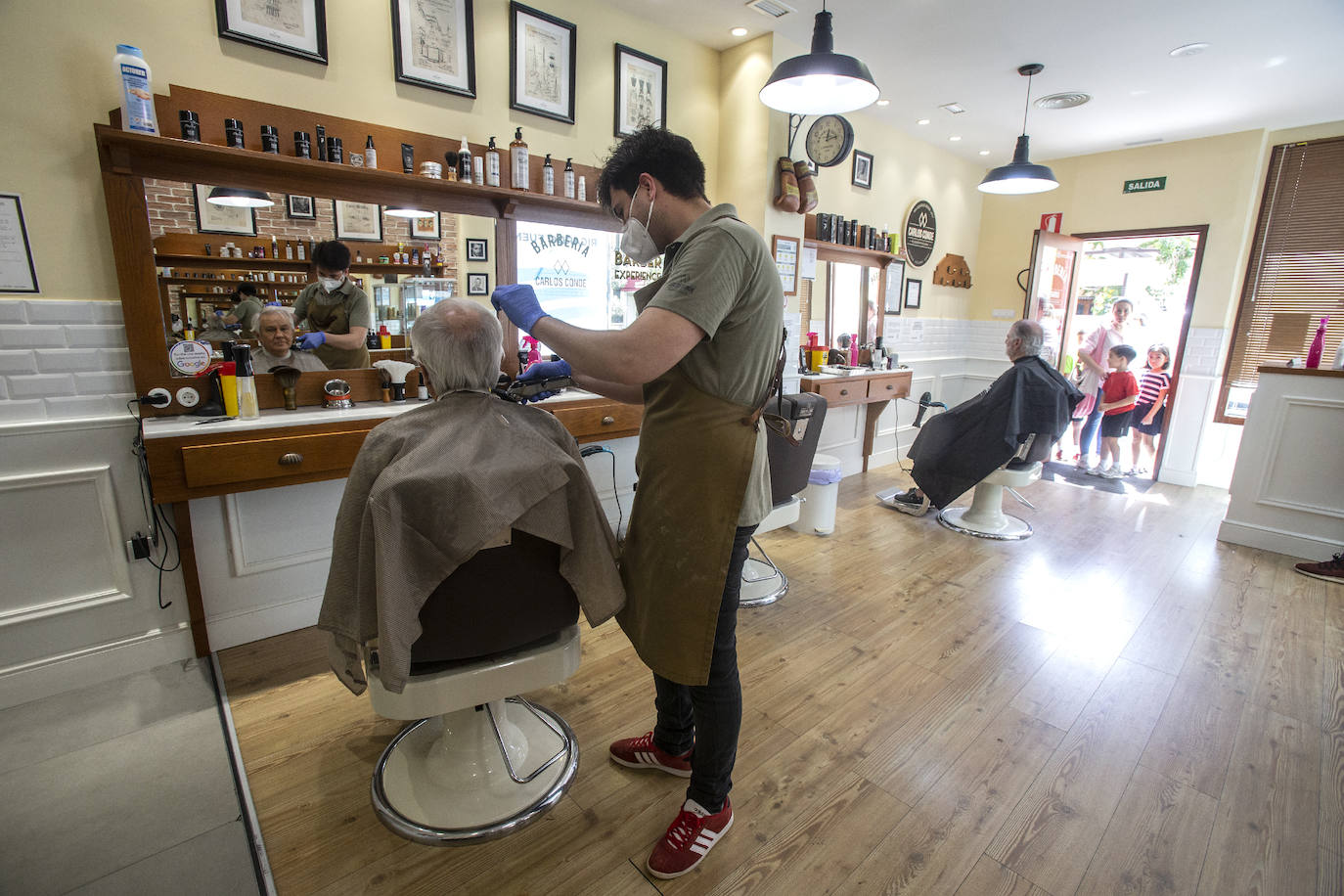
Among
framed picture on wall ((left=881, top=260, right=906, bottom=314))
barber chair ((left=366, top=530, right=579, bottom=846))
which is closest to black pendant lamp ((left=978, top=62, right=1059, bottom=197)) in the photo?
framed picture on wall ((left=881, top=260, right=906, bottom=314))

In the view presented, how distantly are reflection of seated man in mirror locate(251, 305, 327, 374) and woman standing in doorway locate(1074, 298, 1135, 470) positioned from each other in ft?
18.5

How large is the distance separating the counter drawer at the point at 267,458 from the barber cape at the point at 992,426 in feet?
10.1

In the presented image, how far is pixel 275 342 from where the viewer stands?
85.4 inches

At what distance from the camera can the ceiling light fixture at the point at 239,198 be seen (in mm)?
2008

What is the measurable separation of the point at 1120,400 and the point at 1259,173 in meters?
1.83

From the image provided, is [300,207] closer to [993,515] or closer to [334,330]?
[334,330]

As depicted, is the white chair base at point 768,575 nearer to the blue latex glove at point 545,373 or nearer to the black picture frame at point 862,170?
the blue latex glove at point 545,373

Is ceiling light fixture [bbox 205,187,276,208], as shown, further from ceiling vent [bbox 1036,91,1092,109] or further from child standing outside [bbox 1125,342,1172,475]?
child standing outside [bbox 1125,342,1172,475]

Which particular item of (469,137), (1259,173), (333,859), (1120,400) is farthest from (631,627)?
(1259,173)

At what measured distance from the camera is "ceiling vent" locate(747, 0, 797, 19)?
2846 millimetres

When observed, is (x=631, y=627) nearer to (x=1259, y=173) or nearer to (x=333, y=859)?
(x=333, y=859)

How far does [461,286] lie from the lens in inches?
102

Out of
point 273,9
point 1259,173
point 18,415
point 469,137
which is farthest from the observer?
point 1259,173

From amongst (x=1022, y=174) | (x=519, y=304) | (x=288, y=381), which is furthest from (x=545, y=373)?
(x=1022, y=174)
